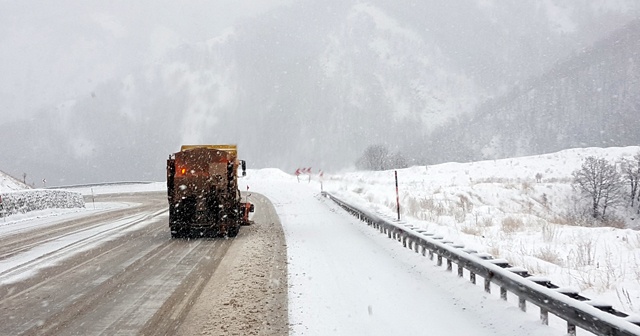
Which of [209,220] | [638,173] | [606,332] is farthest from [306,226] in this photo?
[638,173]

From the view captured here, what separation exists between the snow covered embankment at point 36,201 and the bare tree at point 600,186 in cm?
3518

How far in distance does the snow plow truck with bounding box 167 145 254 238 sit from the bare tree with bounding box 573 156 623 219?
28.0 m

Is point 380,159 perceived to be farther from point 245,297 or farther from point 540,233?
point 245,297

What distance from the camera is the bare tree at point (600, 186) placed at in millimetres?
30781

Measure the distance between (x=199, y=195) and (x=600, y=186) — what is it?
1177 inches

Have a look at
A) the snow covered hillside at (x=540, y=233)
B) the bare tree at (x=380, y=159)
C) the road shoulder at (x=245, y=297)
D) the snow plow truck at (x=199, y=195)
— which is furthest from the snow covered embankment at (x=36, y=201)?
the bare tree at (x=380, y=159)

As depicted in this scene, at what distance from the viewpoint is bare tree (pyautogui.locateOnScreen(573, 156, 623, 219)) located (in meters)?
30.8

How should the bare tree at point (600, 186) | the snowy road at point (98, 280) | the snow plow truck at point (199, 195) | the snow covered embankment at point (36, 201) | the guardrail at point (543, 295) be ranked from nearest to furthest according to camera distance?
1. the guardrail at point (543, 295)
2. the snowy road at point (98, 280)
3. the snow plow truck at point (199, 195)
4. the snow covered embankment at point (36, 201)
5. the bare tree at point (600, 186)

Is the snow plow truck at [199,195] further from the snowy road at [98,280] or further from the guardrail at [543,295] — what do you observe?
the guardrail at [543,295]

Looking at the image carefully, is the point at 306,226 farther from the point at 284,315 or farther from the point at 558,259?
the point at 284,315

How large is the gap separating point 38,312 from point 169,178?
23.6 feet

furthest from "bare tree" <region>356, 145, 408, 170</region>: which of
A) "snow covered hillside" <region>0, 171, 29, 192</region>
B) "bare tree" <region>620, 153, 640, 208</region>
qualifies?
"snow covered hillside" <region>0, 171, 29, 192</region>

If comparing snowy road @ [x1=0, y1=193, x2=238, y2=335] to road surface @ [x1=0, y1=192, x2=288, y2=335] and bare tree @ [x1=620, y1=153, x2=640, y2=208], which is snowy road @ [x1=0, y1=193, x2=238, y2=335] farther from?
bare tree @ [x1=620, y1=153, x2=640, y2=208]

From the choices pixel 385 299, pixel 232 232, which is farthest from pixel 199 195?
pixel 385 299
